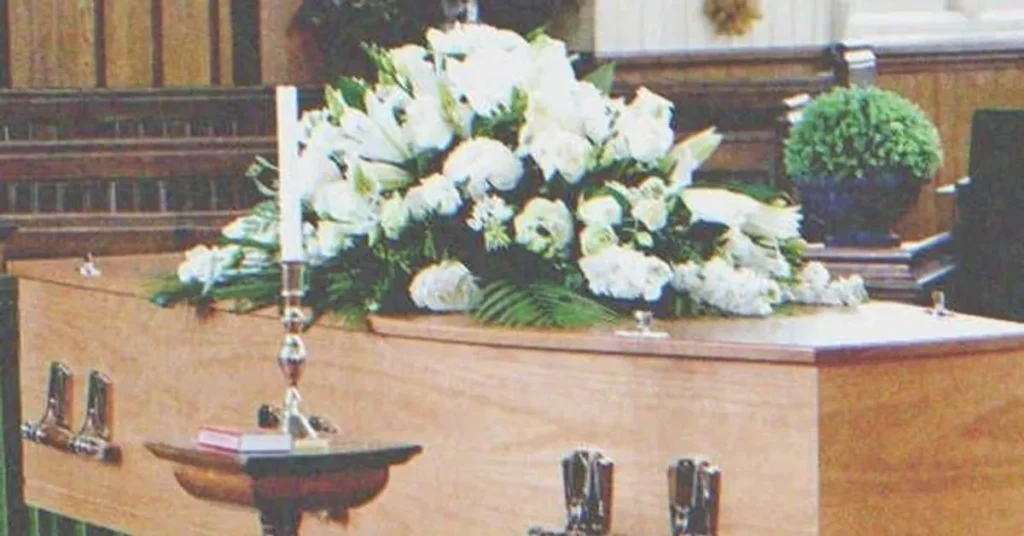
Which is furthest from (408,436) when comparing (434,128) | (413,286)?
(434,128)

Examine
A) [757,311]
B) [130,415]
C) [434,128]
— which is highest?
[434,128]

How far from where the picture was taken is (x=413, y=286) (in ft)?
8.22

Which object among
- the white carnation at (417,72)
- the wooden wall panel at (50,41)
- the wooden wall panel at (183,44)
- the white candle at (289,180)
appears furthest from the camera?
the wooden wall panel at (183,44)

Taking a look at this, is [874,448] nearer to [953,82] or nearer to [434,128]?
[434,128]

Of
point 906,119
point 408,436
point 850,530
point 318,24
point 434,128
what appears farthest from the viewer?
point 318,24

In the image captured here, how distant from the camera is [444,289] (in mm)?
2500

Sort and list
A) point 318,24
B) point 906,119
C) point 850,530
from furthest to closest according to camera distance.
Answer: point 318,24
point 906,119
point 850,530

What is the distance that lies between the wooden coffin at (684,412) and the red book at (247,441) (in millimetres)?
252

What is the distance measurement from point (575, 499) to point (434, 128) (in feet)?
1.96

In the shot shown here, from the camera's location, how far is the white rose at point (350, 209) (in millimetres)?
2609

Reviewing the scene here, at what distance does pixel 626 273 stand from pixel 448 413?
0.85 feet

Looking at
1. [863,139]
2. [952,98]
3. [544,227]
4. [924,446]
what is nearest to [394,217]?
[544,227]

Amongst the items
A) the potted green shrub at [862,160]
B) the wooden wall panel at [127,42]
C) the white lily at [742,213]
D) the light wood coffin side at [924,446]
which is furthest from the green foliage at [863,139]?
the light wood coffin side at [924,446]

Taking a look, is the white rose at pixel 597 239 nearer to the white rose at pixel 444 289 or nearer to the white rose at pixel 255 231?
the white rose at pixel 444 289
